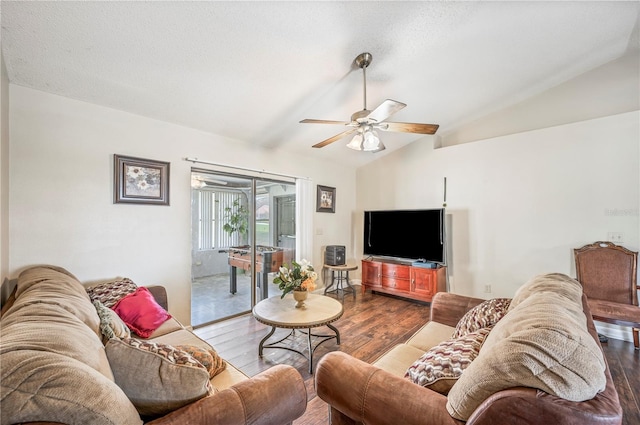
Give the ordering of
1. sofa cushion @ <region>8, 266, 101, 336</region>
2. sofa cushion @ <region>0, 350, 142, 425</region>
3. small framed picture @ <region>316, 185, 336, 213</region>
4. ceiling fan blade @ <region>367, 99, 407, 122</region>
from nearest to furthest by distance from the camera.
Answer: sofa cushion @ <region>0, 350, 142, 425</region>
sofa cushion @ <region>8, 266, 101, 336</region>
ceiling fan blade @ <region>367, 99, 407, 122</region>
small framed picture @ <region>316, 185, 336, 213</region>

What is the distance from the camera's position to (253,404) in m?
1.07

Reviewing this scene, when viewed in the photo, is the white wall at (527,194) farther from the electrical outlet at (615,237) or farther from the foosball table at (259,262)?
the foosball table at (259,262)

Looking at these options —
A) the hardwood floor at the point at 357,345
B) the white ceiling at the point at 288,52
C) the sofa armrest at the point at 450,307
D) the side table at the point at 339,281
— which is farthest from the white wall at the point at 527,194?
the sofa armrest at the point at 450,307

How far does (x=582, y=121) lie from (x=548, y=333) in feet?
12.2

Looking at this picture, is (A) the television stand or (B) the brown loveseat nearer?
(B) the brown loveseat

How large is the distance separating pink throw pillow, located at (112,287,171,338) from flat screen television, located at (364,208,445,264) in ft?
10.7

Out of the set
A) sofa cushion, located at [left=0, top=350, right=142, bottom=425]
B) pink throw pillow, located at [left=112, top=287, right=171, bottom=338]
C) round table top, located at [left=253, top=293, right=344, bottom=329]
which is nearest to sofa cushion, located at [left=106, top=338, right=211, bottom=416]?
sofa cushion, located at [left=0, top=350, right=142, bottom=425]

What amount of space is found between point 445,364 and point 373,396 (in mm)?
352

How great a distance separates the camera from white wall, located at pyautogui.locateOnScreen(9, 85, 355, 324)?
2.16 m

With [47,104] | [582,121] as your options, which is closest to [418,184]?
[582,121]

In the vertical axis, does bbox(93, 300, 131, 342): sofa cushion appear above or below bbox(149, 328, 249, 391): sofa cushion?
above

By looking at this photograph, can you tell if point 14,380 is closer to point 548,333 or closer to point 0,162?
point 548,333

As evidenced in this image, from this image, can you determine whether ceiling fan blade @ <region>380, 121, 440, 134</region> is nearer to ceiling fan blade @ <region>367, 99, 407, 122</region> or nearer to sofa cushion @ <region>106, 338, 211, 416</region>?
ceiling fan blade @ <region>367, 99, 407, 122</region>

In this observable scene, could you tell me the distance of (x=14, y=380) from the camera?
65 centimetres
